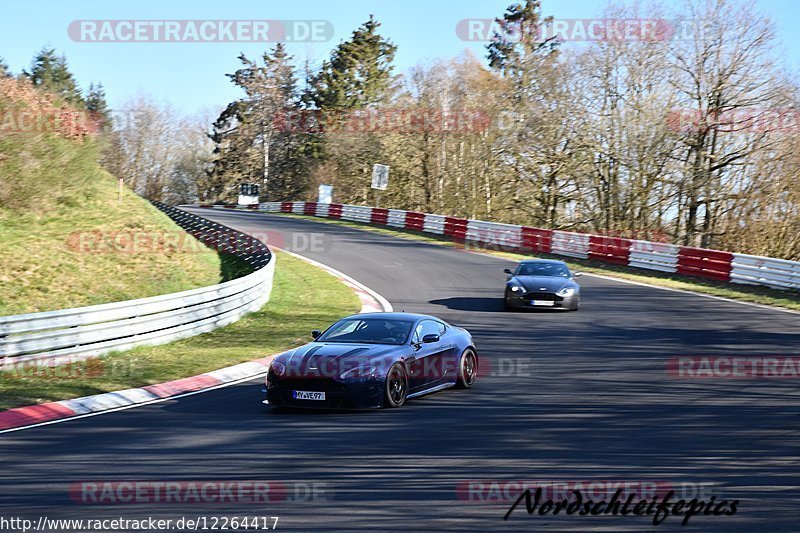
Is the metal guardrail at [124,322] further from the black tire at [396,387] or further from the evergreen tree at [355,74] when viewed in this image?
the evergreen tree at [355,74]

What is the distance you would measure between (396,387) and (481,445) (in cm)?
274

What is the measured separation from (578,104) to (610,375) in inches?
1286

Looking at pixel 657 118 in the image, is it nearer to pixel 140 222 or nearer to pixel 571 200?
pixel 571 200

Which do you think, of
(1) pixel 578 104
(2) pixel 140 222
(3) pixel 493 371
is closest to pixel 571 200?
(1) pixel 578 104

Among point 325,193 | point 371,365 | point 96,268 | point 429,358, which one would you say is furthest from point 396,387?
point 325,193

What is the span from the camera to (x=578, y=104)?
45.3 metres

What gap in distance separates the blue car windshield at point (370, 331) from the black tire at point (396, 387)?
2.04 feet

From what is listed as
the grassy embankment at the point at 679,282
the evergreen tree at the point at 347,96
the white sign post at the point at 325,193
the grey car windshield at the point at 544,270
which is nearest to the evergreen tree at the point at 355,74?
the evergreen tree at the point at 347,96

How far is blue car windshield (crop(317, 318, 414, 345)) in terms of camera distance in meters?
13.1

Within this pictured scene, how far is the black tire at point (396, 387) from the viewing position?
12117 mm

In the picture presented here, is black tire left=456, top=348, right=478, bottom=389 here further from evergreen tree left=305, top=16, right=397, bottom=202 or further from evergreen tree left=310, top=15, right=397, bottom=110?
evergreen tree left=310, top=15, right=397, bottom=110

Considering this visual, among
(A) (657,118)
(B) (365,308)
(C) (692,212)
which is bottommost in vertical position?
(B) (365,308)

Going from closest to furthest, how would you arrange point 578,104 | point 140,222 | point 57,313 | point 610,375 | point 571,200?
point 610,375 < point 57,313 < point 140,222 < point 578,104 < point 571,200

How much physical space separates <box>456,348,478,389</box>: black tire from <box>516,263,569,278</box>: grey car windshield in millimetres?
9560
